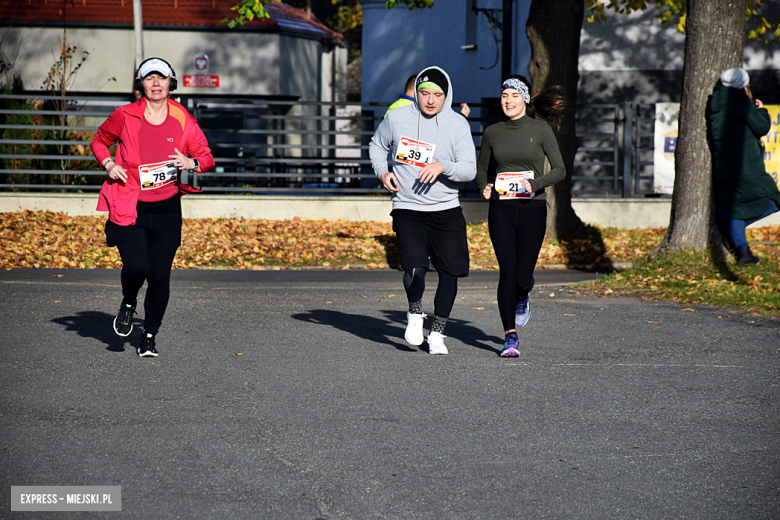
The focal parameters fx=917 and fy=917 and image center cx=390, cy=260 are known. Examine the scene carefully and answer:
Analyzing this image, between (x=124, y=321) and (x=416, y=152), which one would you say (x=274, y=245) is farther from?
(x=416, y=152)

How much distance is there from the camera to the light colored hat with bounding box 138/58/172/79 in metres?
6.14

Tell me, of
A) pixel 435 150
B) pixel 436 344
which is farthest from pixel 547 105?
pixel 436 344

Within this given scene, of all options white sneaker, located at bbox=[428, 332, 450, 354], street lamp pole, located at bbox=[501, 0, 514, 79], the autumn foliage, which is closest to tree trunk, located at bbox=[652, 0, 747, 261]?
the autumn foliage

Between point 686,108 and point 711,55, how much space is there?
653mm

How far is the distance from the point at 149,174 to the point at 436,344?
237cm

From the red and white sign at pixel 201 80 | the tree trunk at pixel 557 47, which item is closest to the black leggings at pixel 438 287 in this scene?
the tree trunk at pixel 557 47

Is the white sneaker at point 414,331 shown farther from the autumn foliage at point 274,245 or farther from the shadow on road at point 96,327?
the autumn foliage at point 274,245

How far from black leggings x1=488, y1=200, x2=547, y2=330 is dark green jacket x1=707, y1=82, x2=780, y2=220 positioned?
15.9 feet

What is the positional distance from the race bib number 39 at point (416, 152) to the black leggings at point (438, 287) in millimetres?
778

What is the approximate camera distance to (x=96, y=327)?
25.6ft

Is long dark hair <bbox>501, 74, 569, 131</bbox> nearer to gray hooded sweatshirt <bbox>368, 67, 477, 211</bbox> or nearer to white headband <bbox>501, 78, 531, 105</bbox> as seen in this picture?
white headband <bbox>501, 78, 531, 105</bbox>

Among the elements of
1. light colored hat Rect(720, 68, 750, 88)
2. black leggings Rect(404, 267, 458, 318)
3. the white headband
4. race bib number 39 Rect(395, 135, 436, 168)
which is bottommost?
black leggings Rect(404, 267, 458, 318)

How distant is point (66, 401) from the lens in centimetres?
529

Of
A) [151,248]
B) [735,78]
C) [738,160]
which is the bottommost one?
[151,248]
